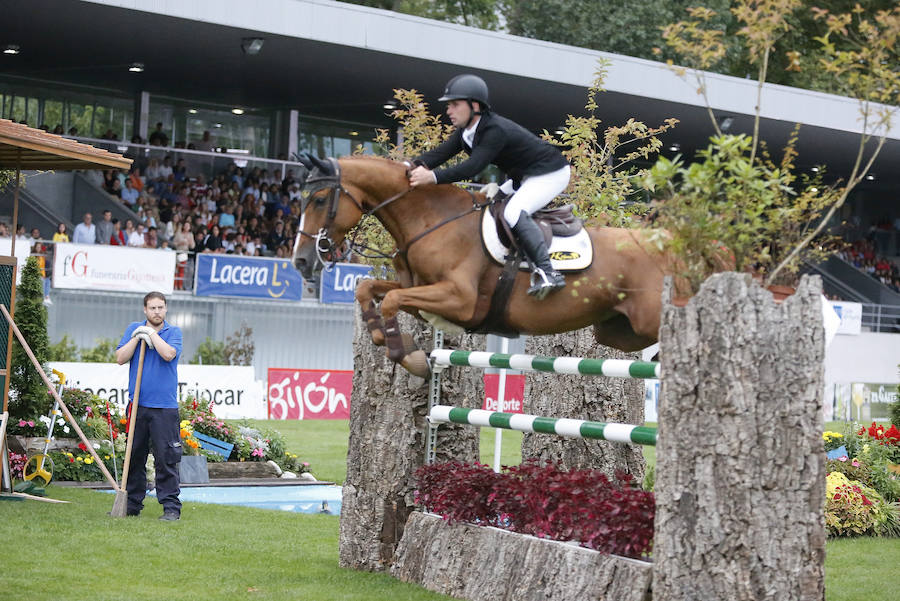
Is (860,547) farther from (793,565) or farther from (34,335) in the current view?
(34,335)

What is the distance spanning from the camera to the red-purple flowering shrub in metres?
5.49

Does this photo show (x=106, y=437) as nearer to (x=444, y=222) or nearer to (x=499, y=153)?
(x=444, y=222)

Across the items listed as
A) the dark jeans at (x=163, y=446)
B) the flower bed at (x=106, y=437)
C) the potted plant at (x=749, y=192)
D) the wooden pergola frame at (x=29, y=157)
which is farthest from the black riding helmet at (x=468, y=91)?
the flower bed at (x=106, y=437)

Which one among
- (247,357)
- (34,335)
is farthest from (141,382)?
(247,357)

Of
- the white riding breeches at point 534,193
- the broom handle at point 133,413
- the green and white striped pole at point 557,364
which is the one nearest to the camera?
the green and white striped pole at point 557,364

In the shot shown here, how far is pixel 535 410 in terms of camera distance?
8711mm

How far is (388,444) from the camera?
7.26m

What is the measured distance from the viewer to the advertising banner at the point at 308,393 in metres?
20.6

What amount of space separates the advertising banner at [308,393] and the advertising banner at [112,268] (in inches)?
110

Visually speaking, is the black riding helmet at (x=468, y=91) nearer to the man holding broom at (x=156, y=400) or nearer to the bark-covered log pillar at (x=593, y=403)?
the bark-covered log pillar at (x=593, y=403)

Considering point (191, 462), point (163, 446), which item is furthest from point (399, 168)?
point (191, 462)

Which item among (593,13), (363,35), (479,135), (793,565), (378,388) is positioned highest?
(593,13)

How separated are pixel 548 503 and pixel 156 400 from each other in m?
4.29

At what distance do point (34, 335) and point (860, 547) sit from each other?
793 cm
